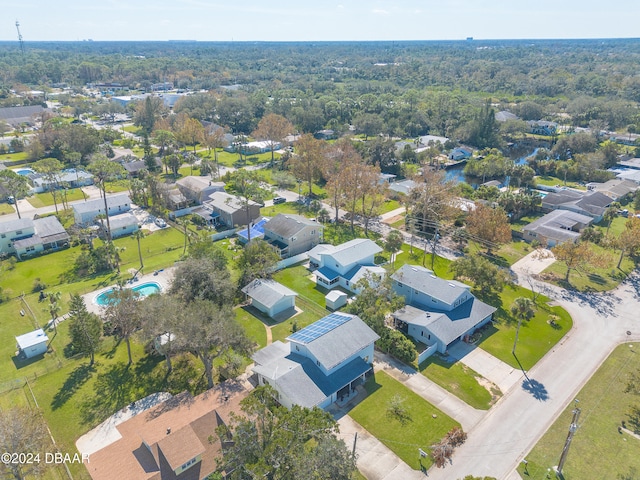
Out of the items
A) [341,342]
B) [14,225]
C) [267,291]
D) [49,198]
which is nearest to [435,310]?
[341,342]

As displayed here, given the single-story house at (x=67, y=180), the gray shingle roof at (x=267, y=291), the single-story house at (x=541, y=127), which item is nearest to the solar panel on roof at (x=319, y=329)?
the gray shingle roof at (x=267, y=291)

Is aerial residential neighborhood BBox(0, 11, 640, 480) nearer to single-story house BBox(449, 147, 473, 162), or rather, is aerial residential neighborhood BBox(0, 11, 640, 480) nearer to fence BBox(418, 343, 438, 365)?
fence BBox(418, 343, 438, 365)

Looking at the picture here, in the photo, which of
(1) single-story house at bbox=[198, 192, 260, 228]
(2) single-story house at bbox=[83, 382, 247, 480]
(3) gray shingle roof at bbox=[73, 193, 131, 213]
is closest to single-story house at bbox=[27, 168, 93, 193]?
(3) gray shingle roof at bbox=[73, 193, 131, 213]

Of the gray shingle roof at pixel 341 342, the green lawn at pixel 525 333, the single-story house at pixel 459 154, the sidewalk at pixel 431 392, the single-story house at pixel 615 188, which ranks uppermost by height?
the gray shingle roof at pixel 341 342

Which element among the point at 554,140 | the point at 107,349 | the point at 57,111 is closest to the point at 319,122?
the point at 554,140

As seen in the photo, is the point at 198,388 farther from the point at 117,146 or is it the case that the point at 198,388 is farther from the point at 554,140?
the point at 554,140

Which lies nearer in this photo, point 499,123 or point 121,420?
point 121,420

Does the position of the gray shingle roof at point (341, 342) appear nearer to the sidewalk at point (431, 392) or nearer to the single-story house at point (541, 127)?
the sidewalk at point (431, 392)
